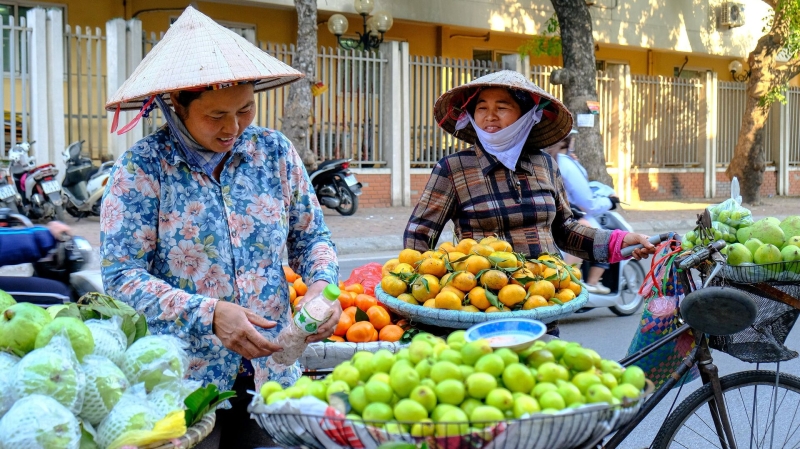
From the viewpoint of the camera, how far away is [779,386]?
119 inches

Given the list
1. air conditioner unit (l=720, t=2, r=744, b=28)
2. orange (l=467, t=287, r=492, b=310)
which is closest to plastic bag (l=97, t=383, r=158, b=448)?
orange (l=467, t=287, r=492, b=310)

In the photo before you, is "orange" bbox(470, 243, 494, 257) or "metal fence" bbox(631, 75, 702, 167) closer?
"orange" bbox(470, 243, 494, 257)

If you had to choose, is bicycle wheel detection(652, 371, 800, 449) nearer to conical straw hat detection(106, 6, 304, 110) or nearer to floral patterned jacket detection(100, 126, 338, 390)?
floral patterned jacket detection(100, 126, 338, 390)

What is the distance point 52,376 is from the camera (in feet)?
5.89

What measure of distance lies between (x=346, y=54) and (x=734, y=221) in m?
12.5

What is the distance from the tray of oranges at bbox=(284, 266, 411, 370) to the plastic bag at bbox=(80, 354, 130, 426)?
33.2 inches

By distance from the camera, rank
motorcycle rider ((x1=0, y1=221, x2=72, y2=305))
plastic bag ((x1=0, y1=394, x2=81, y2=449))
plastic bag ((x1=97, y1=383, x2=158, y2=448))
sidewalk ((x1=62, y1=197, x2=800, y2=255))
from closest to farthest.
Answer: plastic bag ((x1=0, y1=394, x2=81, y2=449))
plastic bag ((x1=97, y1=383, x2=158, y2=448))
motorcycle rider ((x1=0, y1=221, x2=72, y2=305))
sidewalk ((x1=62, y1=197, x2=800, y2=255))

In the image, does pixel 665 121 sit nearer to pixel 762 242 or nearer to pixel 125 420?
pixel 762 242

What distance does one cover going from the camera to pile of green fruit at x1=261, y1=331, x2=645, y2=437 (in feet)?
5.21

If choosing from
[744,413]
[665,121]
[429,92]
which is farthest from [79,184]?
[665,121]

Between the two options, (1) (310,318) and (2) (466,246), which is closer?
(1) (310,318)

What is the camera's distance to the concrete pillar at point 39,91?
1206 centimetres

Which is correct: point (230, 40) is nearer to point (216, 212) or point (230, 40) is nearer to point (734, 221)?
point (216, 212)

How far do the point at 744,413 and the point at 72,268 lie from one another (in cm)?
261
